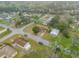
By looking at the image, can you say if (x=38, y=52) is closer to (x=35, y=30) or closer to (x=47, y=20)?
(x=35, y=30)

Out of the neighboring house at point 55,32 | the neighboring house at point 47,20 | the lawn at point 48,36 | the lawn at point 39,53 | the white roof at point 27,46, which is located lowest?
the lawn at point 39,53

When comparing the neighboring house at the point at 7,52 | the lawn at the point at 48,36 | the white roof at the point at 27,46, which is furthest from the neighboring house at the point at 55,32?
the neighboring house at the point at 7,52

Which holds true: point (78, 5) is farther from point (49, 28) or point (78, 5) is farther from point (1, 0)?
point (1, 0)

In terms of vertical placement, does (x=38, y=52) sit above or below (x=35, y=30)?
below

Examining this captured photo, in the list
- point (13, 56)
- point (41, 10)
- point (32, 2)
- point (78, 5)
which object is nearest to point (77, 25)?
point (78, 5)

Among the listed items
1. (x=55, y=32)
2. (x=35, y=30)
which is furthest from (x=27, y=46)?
(x=55, y=32)

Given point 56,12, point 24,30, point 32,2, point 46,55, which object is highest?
point 32,2

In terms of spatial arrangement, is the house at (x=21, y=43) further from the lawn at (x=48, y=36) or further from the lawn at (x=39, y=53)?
the lawn at (x=48, y=36)

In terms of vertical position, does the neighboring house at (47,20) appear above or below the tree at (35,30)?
above
